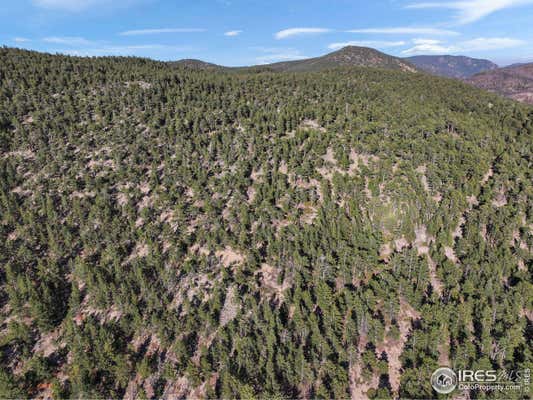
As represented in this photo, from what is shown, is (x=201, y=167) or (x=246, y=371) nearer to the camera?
(x=246, y=371)

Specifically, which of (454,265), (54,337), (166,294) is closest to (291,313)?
(166,294)

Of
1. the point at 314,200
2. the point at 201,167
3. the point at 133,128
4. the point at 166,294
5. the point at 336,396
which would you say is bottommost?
the point at 336,396

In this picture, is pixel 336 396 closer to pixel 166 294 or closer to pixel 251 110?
pixel 166 294

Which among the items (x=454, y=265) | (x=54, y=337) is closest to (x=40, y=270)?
(x=54, y=337)

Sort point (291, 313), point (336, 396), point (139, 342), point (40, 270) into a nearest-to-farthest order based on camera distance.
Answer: point (336, 396) → point (139, 342) → point (291, 313) → point (40, 270)

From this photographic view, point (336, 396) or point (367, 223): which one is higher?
point (367, 223)

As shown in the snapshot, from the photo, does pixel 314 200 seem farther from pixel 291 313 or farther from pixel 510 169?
pixel 510 169

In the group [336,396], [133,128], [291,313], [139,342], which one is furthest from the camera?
[133,128]
